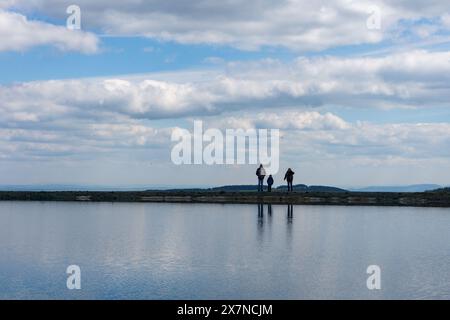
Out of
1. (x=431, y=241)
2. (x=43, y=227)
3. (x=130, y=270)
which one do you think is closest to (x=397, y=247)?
(x=431, y=241)

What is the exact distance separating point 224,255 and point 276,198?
52445 mm

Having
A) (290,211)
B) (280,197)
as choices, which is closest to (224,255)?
(290,211)

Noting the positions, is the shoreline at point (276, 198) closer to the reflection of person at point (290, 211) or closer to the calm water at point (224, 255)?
the reflection of person at point (290, 211)

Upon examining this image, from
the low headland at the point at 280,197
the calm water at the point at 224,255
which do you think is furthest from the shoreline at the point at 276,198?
the calm water at the point at 224,255

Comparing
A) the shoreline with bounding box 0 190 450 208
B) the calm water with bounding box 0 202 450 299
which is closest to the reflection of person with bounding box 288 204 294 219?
the calm water with bounding box 0 202 450 299

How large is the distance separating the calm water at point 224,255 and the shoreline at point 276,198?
71.6ft

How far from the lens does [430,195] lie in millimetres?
101125

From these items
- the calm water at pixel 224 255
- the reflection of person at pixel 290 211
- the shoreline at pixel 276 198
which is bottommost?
the calm water at pixel 224 255

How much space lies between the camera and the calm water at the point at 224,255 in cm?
3447

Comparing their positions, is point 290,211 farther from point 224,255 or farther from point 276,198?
point 224,255

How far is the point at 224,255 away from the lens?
4600cm

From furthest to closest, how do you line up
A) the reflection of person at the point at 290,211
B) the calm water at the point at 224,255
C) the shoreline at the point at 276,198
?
the shoreline at the point at 276,198 → the reflection of person at the point at 290,211 → the calm water at the point at 224,255
